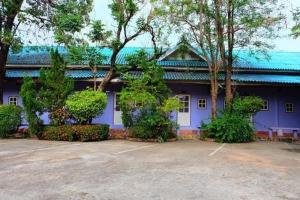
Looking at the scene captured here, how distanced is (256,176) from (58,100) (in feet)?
36.0

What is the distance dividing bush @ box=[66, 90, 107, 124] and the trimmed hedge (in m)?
0.50

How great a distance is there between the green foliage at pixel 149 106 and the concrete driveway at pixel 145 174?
3.82 meters

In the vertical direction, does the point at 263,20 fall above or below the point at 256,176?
above

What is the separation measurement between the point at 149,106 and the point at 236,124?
410cm

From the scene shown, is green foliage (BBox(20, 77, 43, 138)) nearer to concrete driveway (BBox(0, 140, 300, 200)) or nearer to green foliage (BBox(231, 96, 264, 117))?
concrete driveway (BBox(0, 140, 300, 200))

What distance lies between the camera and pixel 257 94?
70.9 feet

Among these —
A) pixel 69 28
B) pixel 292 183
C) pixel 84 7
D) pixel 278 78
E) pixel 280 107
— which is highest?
pixel 84 7

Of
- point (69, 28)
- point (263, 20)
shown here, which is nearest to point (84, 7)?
point (69, 28)

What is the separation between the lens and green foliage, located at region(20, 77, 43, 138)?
1695 centimetres

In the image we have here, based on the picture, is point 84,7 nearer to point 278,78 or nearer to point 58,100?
point 58,100

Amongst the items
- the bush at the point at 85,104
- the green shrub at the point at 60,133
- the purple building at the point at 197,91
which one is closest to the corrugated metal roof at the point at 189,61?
the purple building at the point at 197,91

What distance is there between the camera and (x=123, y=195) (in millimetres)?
6855

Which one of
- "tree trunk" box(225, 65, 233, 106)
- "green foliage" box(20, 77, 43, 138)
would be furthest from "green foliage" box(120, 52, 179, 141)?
"green foliage" box(20, 77, 43, 138)

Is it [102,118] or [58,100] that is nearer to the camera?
[58,100]
